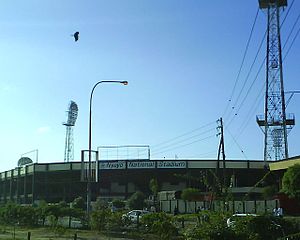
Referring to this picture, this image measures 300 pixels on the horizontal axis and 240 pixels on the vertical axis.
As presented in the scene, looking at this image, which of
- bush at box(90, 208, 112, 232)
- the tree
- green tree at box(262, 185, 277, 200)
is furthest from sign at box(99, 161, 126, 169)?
bush at box(90, 208, 112, 232)

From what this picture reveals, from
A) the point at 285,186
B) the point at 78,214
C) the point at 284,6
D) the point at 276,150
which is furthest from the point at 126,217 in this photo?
the point at 276,150

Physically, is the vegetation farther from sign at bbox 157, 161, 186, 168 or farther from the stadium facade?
sign at bbox 157, 161, 186, 168

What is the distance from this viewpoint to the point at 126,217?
3528 cm

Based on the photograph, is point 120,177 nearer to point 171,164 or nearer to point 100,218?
point 171,164

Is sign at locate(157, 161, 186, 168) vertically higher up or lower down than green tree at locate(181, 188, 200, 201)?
higher up

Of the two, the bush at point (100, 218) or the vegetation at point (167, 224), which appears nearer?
the vegetation at point (167, 224)

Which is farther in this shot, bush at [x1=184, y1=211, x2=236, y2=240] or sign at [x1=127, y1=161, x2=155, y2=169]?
sign at [x1=127, y1=161, x2=155, y2=169]

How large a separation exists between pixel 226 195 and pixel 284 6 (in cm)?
4520

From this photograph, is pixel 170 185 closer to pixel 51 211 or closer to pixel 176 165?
pixel 176 165

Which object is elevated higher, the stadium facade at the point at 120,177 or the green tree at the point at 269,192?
the stadium facade at the point at 120,177

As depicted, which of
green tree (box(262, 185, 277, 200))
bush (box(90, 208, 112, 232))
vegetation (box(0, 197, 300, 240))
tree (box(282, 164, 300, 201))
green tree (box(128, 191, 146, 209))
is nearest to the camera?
vegetation (box(0, 197, 300, 240))

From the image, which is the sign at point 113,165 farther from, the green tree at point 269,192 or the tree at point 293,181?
the tree at point 293,181

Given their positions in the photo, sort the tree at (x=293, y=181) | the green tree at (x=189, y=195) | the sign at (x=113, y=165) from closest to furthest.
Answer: the tree at (x=293, y=181), the green tree at (x=189, y=195), the sign at (x=113, y=165)

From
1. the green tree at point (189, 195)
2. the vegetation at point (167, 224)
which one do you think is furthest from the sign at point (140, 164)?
the vegetation at point (167, 224)
